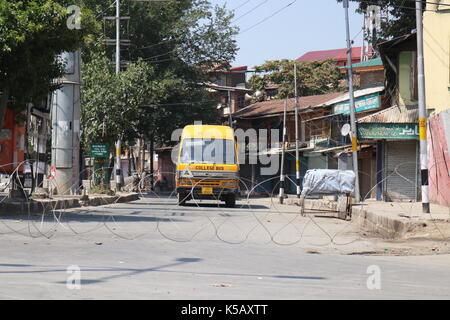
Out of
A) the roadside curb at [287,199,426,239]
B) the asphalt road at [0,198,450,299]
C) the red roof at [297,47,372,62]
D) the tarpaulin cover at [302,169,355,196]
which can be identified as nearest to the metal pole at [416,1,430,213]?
the roadside curb at [287,199,426,239]

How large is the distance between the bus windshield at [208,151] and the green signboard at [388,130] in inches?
274

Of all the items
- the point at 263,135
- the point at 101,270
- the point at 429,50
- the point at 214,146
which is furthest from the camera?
the point at 263,135

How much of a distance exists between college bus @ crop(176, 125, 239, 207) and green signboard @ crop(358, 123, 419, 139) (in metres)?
6.74

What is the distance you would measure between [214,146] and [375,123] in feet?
26.6

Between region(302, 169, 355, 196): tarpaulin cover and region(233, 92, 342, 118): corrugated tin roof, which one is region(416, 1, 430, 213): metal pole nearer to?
region(302, 169, 355, 196): tarpaulin cover

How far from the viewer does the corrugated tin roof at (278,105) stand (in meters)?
51.4

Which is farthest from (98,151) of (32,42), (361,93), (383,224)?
(383,224)

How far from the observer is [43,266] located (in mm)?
8680

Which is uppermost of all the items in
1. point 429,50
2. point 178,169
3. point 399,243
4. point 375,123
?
point 429,50

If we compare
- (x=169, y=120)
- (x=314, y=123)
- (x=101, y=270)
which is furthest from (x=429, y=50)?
(x=169, y=120)

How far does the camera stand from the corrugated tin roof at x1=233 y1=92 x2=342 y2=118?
2025 inches

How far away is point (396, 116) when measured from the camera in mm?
31797

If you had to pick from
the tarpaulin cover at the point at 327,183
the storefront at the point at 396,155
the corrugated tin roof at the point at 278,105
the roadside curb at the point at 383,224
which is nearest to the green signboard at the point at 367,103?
the storefront at the point at 396,155
